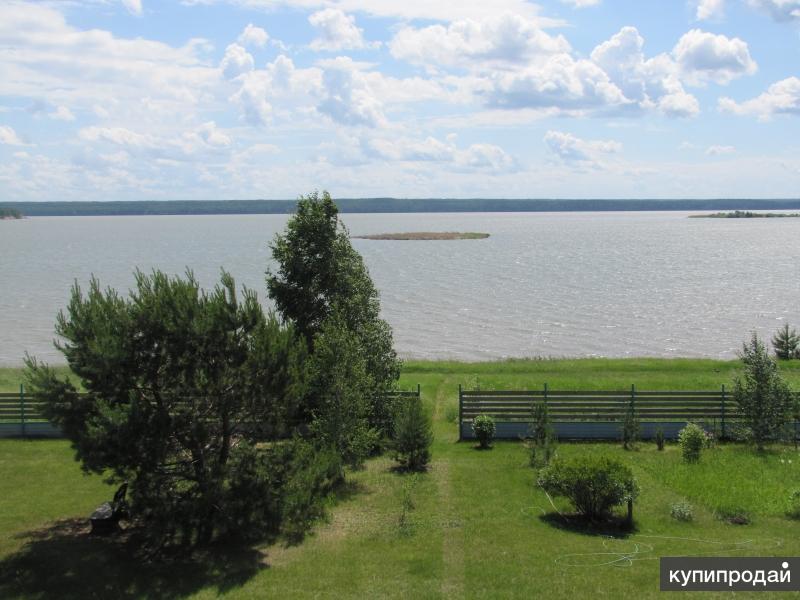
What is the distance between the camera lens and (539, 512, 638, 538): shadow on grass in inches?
641

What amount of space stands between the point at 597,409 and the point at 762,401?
5108 mm

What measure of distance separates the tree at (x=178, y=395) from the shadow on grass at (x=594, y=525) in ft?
20.0

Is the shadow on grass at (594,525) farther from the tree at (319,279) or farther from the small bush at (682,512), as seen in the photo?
the tree at (319,279)

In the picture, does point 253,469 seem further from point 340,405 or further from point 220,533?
point 340,405

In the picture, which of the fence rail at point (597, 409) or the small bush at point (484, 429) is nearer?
the small bush at point (484, 429)

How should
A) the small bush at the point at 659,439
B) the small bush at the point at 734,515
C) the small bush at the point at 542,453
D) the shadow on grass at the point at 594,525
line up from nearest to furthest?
the shadow on grass at the point at 594,525 < the small bush at the point at 734,515 < the small bush at the point at 542,453 < the small bush at the point at 659,439

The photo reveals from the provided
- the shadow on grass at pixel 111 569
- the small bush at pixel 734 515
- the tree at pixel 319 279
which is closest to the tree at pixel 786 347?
the tree at pixel 319 279

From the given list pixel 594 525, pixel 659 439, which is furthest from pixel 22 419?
pixel 659 439

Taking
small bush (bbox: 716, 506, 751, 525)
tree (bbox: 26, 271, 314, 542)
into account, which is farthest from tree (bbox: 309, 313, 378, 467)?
small bush (bbox: 716, 506, 751, 525)

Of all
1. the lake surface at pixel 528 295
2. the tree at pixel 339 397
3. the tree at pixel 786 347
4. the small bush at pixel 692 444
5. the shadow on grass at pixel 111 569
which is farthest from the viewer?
the lake surface at pixel 528 295

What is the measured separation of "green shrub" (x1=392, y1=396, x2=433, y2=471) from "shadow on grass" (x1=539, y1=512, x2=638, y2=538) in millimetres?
4905

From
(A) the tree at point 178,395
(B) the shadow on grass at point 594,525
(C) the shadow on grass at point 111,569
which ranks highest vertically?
(A) the tree at point 178,395

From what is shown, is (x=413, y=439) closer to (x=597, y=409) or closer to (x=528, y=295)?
(x=597, y=409)

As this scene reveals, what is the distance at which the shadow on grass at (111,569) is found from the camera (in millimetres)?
14031
